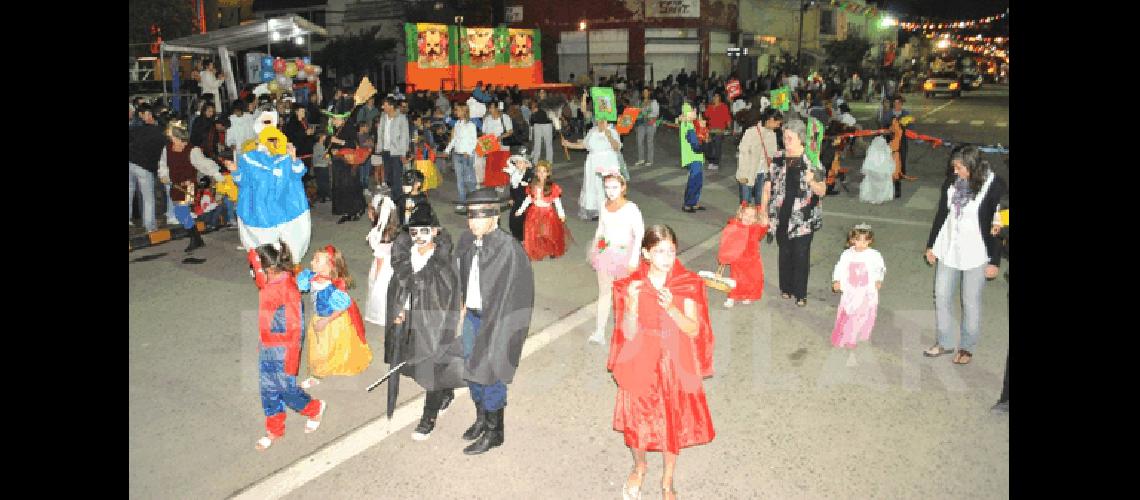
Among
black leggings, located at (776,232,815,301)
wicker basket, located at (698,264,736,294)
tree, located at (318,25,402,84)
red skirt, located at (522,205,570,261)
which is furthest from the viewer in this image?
tree, located at (318,25,402,84)

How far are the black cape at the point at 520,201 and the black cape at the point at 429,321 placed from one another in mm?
4996

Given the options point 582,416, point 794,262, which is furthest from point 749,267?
point 582,416

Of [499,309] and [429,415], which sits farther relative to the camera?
[429,415]

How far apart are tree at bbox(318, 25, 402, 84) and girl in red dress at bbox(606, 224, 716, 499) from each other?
3637 cm

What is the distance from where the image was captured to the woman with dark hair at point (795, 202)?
7656 millimetres

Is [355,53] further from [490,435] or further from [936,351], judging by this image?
[490,435]

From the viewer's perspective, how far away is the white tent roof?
2050cm

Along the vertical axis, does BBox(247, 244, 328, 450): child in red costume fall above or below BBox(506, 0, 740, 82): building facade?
below

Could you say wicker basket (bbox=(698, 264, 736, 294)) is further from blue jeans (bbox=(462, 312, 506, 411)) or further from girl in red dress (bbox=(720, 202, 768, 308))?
girl in red dress (bbox=(720, 202, 768, 308))

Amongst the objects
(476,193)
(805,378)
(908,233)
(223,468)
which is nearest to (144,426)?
(223,468)

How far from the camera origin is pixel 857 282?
684cm

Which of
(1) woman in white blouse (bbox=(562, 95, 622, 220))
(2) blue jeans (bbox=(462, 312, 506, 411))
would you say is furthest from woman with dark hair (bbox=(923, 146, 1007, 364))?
(1) woman in white blouse (bbox=(562, 95, 622, 220))

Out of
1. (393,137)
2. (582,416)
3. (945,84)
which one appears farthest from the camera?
(945,84)

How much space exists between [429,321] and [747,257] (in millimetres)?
4104
